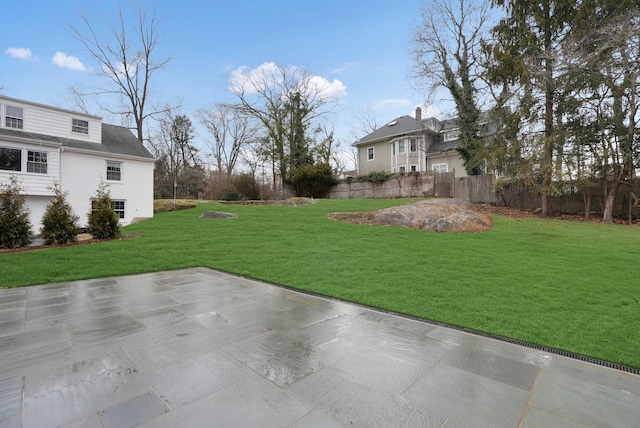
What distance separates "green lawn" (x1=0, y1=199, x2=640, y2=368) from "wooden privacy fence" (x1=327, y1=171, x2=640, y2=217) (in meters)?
2.76

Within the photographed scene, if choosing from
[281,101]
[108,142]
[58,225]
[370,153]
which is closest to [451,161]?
[370,153]

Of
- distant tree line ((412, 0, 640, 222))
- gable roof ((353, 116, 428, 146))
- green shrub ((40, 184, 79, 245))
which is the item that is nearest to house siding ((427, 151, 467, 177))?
gable roof ((353, 116, 428, 146))

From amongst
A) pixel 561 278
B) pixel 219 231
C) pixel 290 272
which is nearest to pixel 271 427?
pixel 290 272

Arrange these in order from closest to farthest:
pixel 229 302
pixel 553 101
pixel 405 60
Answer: pixel 229 302, pixel 553 101, pixel 405 60

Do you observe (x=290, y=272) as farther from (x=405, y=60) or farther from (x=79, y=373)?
(x=405, y=60)

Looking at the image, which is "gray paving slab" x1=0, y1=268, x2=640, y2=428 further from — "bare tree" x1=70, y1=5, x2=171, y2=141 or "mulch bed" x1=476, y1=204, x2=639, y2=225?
Answer: "bare tree" x1=70, y1=5, x2=171, y2=141

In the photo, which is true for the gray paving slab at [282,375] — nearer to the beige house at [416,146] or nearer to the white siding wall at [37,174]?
the white siding wall at [37,174]

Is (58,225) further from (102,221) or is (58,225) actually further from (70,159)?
(70,159)

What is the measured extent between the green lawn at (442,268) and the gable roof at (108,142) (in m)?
8.63

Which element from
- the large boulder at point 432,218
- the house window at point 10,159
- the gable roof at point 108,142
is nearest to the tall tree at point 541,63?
the large boulder at point 432,218

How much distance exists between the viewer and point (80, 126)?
47.8 ft

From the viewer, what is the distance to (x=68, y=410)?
154 cm

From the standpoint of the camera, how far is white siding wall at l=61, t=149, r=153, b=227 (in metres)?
13.4

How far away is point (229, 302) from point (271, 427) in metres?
2.17
